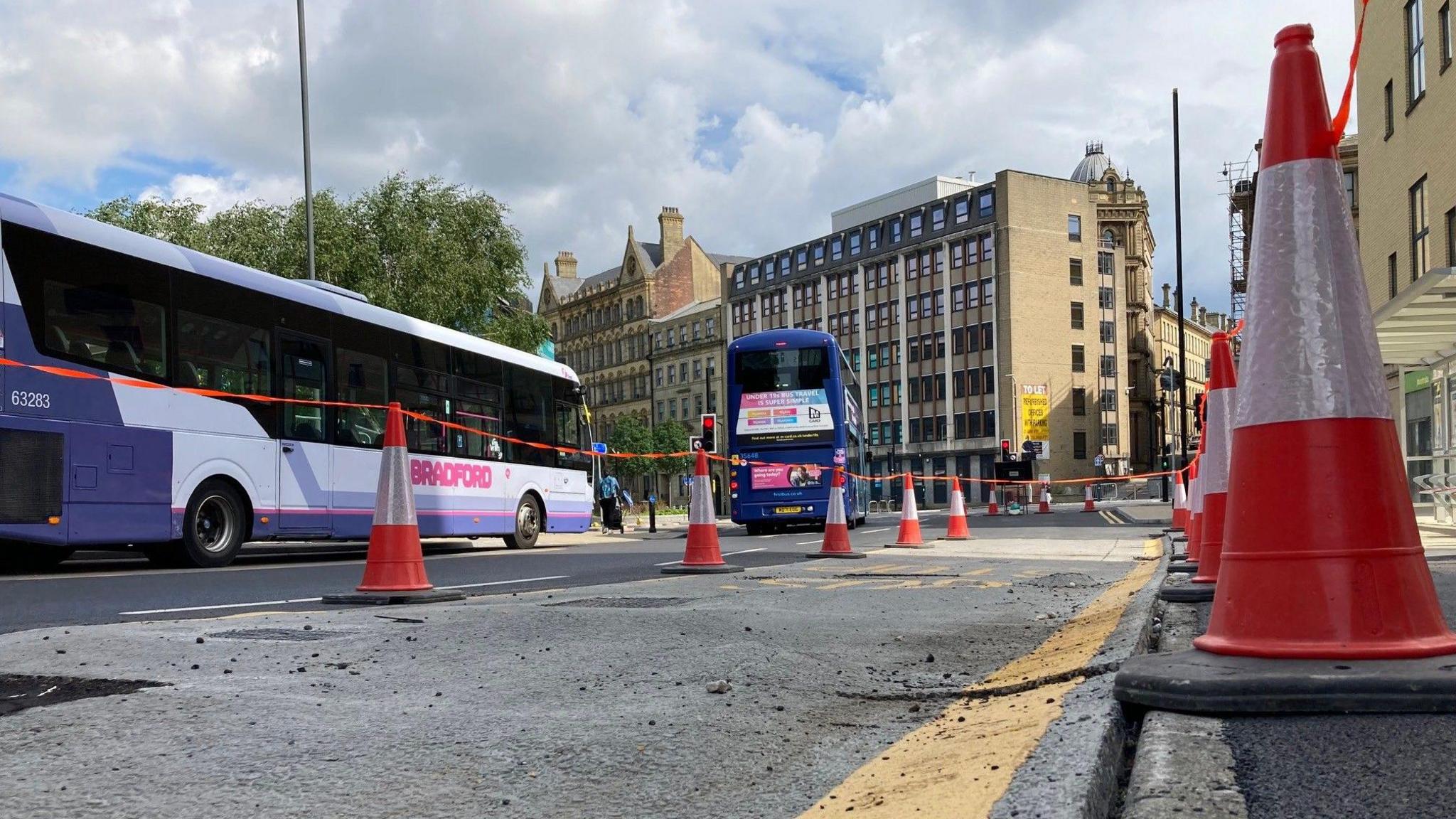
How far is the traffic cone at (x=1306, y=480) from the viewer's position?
3.00 meters

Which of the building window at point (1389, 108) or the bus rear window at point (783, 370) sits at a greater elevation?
the building window at point (1389, 108)

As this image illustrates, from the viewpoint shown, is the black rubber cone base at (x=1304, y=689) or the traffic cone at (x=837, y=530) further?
the traffic cone at (x=837, y=530)

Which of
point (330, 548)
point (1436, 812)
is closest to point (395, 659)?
point (1436, 812)

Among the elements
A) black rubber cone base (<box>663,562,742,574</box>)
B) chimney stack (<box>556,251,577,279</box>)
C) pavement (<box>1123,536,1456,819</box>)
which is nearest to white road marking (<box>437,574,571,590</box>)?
black rubber cone base (<box>663,562,742,574</box>)

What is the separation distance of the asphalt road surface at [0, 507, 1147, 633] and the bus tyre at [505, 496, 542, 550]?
0.35 metres

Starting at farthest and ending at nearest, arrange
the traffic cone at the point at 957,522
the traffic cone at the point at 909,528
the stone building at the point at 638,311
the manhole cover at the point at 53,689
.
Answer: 1. the stone building at the point at 638,311
2. the traffic cone at the point at 957,522
3. the traffic cone at the point at 909,528
4. the manhole cover at the point at 53,689

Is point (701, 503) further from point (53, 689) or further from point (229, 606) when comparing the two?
point (53, 689)

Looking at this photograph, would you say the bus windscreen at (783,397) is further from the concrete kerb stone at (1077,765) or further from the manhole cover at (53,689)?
the concrete kerb stone at (1077,765)

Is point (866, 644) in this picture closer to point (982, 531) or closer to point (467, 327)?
point (982, 531)

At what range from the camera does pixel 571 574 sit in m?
12.1

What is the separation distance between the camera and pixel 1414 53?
78.0 feet

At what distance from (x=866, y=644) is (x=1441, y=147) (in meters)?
21.1

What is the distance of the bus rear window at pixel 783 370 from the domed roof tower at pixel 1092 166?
7916 cm

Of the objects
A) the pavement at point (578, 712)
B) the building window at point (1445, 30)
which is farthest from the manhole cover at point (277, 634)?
the building window at point (1445, 30)
